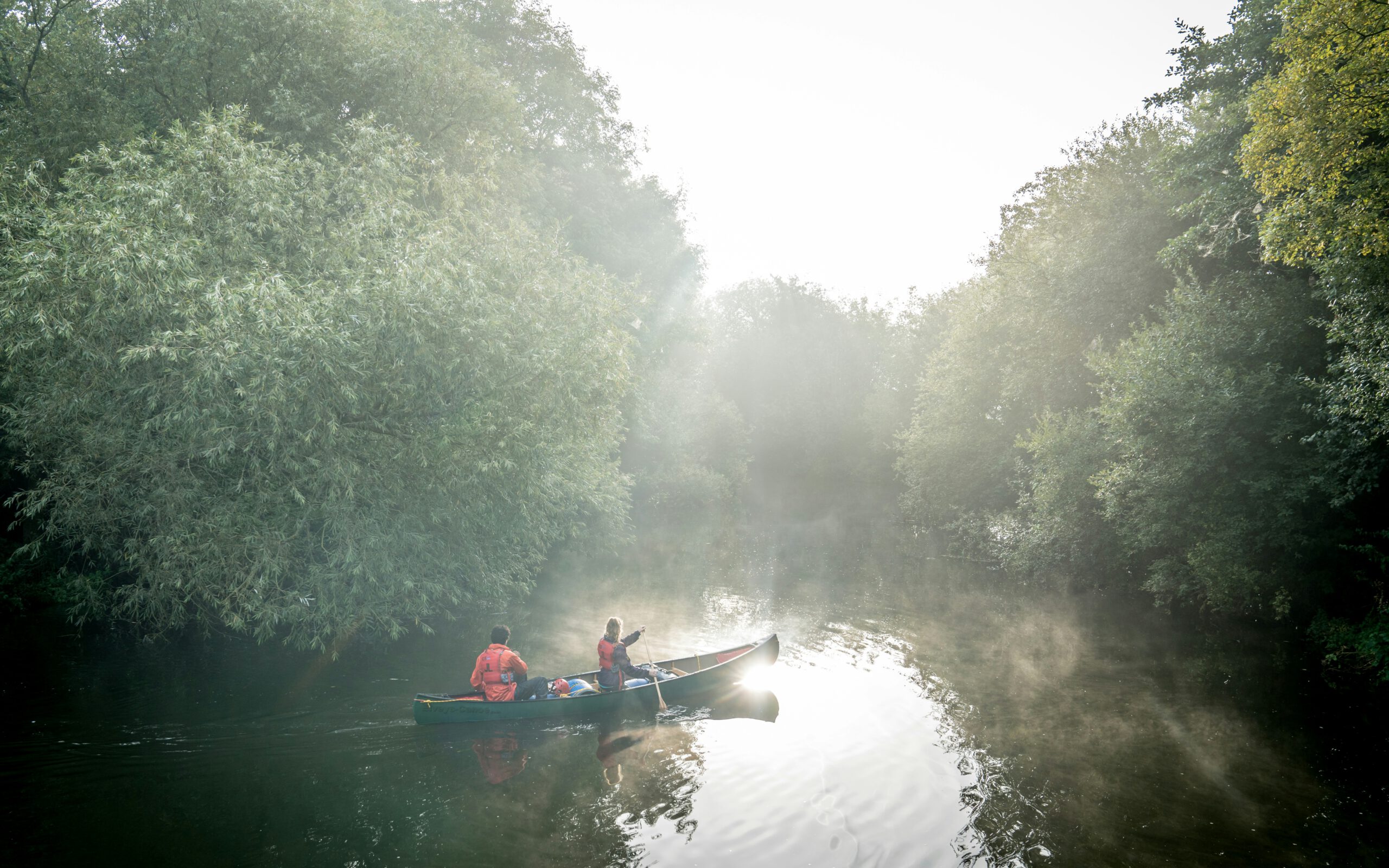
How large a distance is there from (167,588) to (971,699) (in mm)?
14770

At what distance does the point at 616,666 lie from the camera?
13023mm

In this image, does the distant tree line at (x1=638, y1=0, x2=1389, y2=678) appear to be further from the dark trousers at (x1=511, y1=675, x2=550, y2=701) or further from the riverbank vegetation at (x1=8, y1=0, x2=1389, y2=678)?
the dark trousers at (x1=511, y1=675, x2=550, y2=701)

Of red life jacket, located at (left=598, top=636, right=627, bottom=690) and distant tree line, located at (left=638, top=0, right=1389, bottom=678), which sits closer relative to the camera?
distant tree line, located at (left=638, top=0, right=1389, bottom=678)

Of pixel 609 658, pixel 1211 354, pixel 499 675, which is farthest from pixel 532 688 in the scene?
pixel 1211 354

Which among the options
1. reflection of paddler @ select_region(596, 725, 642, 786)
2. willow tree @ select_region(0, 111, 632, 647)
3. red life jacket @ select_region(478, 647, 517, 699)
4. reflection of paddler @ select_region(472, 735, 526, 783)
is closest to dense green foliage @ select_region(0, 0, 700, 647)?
willow tree @ select_region(0, 111, 632, 647)

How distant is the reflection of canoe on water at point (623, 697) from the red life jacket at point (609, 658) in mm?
318

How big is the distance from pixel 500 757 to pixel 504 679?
1550 mm

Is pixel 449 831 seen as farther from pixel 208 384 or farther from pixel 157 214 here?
pixel 157 214

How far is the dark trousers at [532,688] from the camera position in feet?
39.9

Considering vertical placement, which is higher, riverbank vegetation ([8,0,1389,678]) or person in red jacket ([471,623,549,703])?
riverbank vegetation ([8,0,1389,678])

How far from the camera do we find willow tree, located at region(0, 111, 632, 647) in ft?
40.9

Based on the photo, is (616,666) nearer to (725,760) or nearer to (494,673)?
(494,673)

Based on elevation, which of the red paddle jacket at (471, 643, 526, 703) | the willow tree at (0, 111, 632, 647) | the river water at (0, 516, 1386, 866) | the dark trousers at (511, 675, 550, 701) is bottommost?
the river water at (0, 516, 1386, 866)

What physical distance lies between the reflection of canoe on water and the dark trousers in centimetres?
31
